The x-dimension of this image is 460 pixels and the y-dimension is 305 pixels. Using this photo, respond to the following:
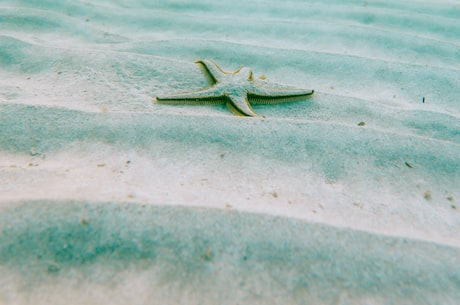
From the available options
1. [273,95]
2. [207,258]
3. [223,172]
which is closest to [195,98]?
[273,95]

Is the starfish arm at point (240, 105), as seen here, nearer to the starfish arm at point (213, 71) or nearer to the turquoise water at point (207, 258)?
the starfish arm at point (213, 71)

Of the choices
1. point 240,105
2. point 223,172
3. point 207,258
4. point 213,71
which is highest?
point 213,71

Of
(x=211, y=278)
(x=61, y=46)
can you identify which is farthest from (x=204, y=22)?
(x=211, y=278)

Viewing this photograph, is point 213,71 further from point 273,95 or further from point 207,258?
point 207,258

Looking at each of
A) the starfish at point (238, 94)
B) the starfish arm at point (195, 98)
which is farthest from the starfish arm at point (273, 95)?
the starfish arm at point (195, 98)

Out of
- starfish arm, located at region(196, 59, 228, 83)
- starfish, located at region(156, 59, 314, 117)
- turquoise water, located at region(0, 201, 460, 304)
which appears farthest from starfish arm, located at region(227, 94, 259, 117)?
turquoise water, located at region(0, 201, 460, 304)

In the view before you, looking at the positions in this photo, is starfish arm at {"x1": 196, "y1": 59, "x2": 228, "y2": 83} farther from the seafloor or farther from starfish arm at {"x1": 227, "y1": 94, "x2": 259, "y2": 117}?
starfish arm at {"x1": 227, "y1": 94, "x2": 259, "y2": 117}
